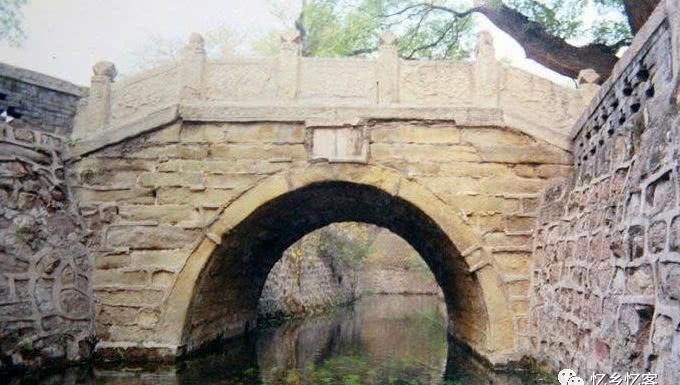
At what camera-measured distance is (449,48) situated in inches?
439

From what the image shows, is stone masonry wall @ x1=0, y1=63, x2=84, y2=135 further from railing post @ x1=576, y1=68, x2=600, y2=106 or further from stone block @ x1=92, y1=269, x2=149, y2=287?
railing post @ x1=576, y1=68, x2=600, y2=106

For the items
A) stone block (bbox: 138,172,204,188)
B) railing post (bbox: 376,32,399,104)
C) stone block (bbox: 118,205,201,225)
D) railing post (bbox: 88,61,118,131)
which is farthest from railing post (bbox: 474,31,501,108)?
railing post (bbox: 88,61,118,131)

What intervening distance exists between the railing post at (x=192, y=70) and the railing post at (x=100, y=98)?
0.96 metres

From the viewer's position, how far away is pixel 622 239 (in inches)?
123

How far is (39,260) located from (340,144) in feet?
11.0

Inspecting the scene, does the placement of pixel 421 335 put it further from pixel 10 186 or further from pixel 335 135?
pixel 10 186

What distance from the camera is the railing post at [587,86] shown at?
580cm

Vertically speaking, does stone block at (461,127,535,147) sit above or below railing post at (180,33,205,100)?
below

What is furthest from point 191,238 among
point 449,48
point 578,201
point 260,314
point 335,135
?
point 449,48

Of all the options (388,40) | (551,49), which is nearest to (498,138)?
(388,40)

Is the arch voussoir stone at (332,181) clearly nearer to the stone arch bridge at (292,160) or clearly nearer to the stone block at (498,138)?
the stone arch bridge at (292,160)

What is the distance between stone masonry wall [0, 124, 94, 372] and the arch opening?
1.19m

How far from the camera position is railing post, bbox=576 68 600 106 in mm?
5797

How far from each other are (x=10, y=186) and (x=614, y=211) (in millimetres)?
5500
